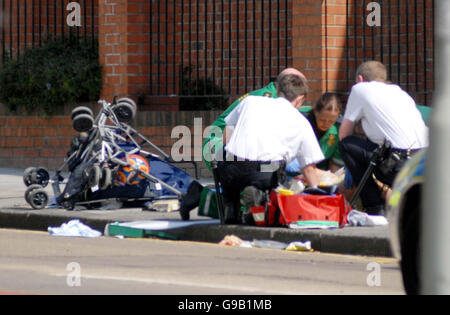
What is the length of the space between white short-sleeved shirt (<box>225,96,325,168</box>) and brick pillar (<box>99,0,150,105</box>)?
6.88 m

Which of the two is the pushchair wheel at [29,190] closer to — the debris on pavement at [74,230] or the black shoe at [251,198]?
the debris on pavement at [74,230]

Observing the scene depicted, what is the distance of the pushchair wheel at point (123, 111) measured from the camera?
13062 millimetres

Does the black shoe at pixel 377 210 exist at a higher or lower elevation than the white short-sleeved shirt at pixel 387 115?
lower

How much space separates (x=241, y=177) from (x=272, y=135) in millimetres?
475

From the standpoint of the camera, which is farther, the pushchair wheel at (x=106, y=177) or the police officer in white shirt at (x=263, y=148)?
the pushchair wheel at (x=106, y=177)

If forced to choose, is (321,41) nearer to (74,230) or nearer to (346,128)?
(346,128)

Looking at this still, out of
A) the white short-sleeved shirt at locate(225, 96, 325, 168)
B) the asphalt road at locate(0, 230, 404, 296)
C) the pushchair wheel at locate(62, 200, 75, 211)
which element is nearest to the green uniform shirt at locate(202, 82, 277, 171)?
the white short-sleeved shirt at locate(225, 96, 325, 168)

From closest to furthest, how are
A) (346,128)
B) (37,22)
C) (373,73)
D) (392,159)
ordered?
(392,159) < (346,128) < (373,73) < (37,22)

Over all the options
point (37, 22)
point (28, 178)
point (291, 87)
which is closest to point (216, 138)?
point (291, 87)

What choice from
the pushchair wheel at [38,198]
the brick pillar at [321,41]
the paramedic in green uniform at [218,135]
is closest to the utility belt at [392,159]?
the paramedic in green uniform at [218,135]

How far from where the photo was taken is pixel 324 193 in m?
10.7

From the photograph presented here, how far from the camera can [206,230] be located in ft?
35.7

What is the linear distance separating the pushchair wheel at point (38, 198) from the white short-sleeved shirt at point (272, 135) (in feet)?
8.52
